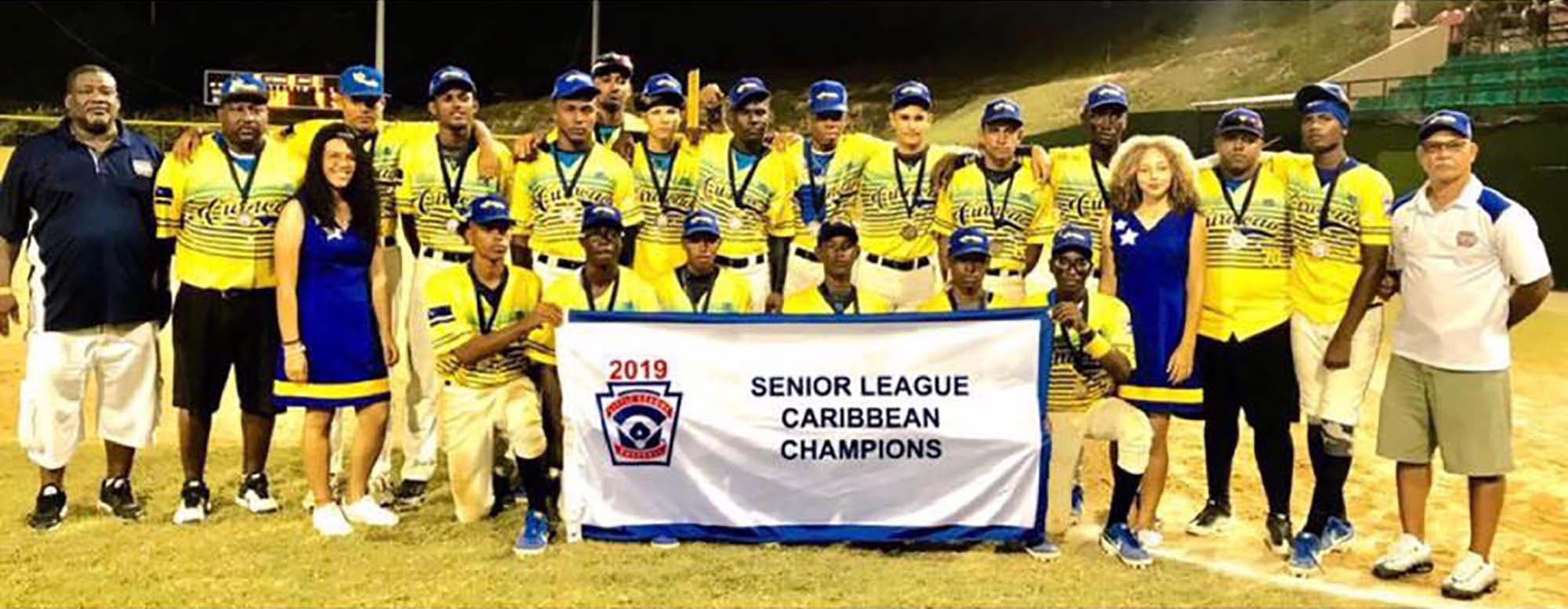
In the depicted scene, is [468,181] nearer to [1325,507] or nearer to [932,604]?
[932,604]

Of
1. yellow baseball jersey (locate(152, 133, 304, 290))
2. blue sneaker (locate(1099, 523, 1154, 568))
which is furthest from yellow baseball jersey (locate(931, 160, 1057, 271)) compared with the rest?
yellow baseball jersey (locate(152, 133, 304, 290))

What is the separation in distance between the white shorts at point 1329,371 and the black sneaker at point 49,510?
5534mm

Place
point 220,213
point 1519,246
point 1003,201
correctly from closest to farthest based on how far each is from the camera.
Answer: point 1519,246
point 220,213
point 1003,201

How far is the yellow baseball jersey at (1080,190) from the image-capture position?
6031 mm

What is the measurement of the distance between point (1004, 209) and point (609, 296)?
191 centimetres

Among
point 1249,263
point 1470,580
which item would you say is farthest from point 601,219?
point 1470,580

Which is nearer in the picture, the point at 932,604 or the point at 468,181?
the point at 932,604

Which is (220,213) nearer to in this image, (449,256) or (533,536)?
(449,256)

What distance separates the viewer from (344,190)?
5.56 m

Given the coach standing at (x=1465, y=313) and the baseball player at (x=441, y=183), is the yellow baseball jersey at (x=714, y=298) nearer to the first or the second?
the baseball player at (x=441, y=183)

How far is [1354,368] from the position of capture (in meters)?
5.56

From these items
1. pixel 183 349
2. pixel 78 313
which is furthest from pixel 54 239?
pixel 183 349

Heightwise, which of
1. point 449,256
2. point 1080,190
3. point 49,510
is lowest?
point 49,510

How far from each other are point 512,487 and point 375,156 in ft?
5.67
